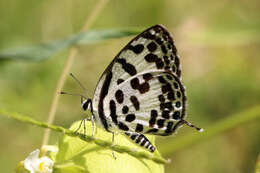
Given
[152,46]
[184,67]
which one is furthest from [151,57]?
[184,67]

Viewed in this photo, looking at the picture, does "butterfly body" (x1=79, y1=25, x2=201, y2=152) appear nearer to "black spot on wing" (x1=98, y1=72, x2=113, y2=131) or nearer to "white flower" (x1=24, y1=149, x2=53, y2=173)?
"black spot on wing" (x1=98, y1=72, x2=113, y2=131)

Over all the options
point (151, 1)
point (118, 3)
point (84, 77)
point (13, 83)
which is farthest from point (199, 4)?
point (13, 83)

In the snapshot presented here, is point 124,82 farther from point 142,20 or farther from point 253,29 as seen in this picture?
point 142,20

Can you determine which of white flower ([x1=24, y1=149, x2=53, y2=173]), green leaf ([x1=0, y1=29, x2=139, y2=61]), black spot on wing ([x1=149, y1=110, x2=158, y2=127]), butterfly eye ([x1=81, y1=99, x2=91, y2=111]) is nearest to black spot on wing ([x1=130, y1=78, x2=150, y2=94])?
black spot on wing ([x1=149, y1=110, x2=158, y2=127])

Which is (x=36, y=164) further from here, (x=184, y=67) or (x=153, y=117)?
(x=184, y=67)

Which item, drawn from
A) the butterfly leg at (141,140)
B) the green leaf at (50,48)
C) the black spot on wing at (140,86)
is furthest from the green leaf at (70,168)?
the green leaf at (50,48)

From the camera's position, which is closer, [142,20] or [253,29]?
[253,29]

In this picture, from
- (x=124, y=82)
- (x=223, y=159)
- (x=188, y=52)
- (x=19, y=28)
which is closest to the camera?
(x=124, y=82)
